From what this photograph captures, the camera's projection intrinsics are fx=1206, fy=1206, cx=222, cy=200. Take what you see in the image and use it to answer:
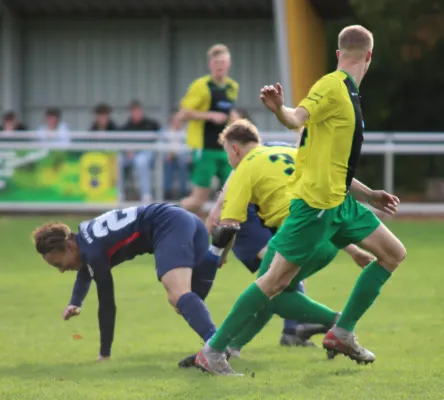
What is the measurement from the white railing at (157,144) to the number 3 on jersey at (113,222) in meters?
9.55

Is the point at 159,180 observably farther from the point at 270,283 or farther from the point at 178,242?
the point at 270,283

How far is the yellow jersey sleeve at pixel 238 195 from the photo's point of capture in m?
7.02

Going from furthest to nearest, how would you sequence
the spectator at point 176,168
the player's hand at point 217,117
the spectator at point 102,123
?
the spectator at point 102,123, the spectator at point 176,168, the player's hand at point 217,117

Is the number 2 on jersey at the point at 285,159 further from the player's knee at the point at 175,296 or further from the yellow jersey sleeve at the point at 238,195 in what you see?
the player's knee at the point at 175,296

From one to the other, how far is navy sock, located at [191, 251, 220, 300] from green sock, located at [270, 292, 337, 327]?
47cm

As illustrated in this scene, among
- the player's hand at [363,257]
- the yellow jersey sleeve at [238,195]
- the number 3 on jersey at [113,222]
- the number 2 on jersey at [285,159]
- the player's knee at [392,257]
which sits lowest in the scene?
the player's hand at [363,257]

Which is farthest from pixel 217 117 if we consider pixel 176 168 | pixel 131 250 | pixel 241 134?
pixel 131 250

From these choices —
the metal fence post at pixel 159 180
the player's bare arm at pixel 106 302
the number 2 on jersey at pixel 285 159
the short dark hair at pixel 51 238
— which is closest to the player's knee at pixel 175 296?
the player's bare arm at pixel 106 302

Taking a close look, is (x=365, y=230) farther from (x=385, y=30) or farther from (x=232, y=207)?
(x=385, y=30)

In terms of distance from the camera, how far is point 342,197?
6.41 m

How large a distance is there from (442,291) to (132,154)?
25.4 ft

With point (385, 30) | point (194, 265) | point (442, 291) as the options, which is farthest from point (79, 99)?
point (194, 265)

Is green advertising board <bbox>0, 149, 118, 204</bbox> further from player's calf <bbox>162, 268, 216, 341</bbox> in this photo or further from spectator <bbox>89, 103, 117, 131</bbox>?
player's calf <bbox>162, 268, 216, 341</bbox>

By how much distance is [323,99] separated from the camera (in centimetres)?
610
